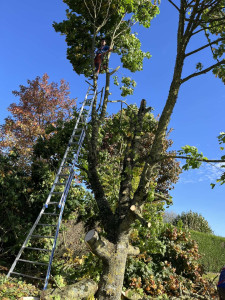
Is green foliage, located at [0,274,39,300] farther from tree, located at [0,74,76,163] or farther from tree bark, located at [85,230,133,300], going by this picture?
tree, located at [0,74,76,163]

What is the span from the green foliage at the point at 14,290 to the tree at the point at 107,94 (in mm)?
1470

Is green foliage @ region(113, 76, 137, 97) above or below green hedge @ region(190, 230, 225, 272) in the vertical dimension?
above

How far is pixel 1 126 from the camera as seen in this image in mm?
14555

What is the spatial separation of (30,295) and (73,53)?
733cm

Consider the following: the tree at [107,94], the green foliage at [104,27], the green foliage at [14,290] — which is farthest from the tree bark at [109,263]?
the green foliage at [104,27]

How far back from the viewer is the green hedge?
1380 centimetres

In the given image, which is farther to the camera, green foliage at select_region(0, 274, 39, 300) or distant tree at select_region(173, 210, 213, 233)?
distant tree at select_region(173, 210, 213, 233)

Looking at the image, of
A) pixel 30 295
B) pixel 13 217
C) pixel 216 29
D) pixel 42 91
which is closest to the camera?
pixel 30 295

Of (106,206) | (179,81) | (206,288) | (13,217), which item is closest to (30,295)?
(106,206)

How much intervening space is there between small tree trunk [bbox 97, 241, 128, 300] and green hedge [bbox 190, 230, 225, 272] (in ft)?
34.5

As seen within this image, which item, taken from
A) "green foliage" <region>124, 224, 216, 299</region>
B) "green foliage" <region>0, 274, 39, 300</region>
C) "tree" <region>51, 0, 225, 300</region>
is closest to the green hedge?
"green foliage" <region>124, 224, 216, 299</region>

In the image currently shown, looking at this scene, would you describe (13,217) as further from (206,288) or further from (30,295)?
(206,288)

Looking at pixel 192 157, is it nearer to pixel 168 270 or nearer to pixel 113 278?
pixel 113 278

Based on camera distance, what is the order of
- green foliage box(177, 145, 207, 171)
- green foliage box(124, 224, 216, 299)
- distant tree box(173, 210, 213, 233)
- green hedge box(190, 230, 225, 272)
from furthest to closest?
1. distant tree box(173, 210, 213, 233)
2. green hedge box(190, 230, 225, 272)
3. green foliage box(124, 224, 216, 299)
4. green foliage box(177, 145, 207, 171)
